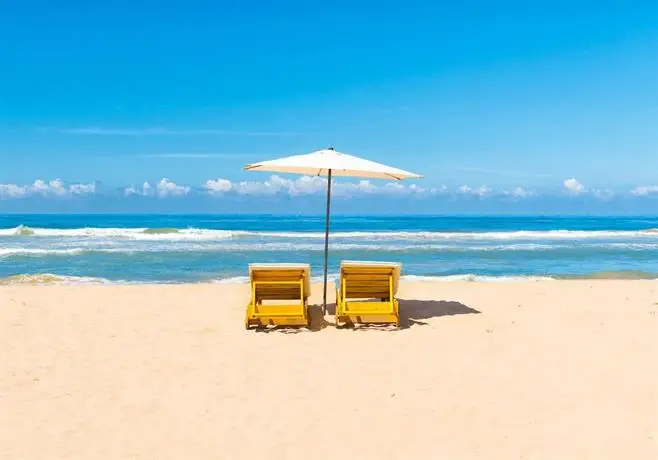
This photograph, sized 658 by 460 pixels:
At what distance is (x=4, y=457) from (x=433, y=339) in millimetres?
4581

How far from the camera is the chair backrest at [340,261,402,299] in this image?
7.67m

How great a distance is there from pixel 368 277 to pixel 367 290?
Result: 217mm

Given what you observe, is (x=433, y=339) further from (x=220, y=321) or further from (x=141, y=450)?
(x=141, y=450)

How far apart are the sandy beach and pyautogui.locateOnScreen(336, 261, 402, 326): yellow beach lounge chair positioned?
0.31 meters

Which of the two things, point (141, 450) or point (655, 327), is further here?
point (655, 327)

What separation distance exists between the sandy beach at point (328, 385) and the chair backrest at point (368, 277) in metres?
0.58

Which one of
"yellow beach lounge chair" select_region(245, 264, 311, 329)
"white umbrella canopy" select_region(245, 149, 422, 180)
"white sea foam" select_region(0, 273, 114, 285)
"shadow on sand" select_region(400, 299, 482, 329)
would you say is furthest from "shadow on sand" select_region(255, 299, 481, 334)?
"white sea foam" select_region(0, 273, 114, 285)

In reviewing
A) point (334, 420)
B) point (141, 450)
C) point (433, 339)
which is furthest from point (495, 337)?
point (141, 450)

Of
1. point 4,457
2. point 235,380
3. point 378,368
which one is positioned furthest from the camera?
point 378,368

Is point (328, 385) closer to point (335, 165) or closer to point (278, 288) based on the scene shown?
point (278, 288)

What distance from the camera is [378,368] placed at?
5.65 meters

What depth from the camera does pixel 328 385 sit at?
512 cm

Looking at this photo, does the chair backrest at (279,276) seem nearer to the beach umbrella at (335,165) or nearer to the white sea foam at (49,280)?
the beach umbrella at (335,165)

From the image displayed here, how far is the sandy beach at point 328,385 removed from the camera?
12.8 ft
